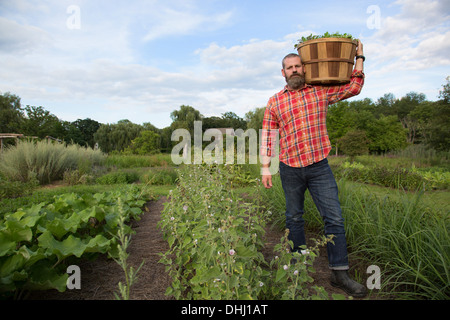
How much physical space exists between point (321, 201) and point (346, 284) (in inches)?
26.3

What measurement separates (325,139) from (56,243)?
232 cm

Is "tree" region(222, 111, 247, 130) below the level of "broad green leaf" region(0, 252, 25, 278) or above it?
above

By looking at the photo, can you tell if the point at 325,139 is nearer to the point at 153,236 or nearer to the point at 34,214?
the point at 153,236

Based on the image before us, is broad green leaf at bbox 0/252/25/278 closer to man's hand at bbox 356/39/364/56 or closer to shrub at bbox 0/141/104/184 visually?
man's hand at bbox 356/39/364/56

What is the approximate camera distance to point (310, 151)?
7.25 feet

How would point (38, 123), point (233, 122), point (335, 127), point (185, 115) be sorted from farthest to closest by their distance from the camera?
point (233, 122) < point (185, 115) < point (38, 123) < point (335, 127)

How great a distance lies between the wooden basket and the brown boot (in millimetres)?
1607

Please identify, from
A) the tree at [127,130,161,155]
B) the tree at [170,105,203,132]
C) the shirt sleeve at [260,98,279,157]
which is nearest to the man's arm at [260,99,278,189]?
the shirt sleeve at [260,98,279,157]

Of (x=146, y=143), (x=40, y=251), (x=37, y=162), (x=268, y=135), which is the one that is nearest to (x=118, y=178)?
(x=37, y=162)

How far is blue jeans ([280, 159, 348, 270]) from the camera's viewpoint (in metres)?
2.12

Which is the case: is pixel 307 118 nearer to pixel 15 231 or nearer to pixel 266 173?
pixel 266 173

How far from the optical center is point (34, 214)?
7.98 feet

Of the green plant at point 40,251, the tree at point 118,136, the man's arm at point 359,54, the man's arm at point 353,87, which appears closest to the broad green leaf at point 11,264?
the green plant at point 40,251
